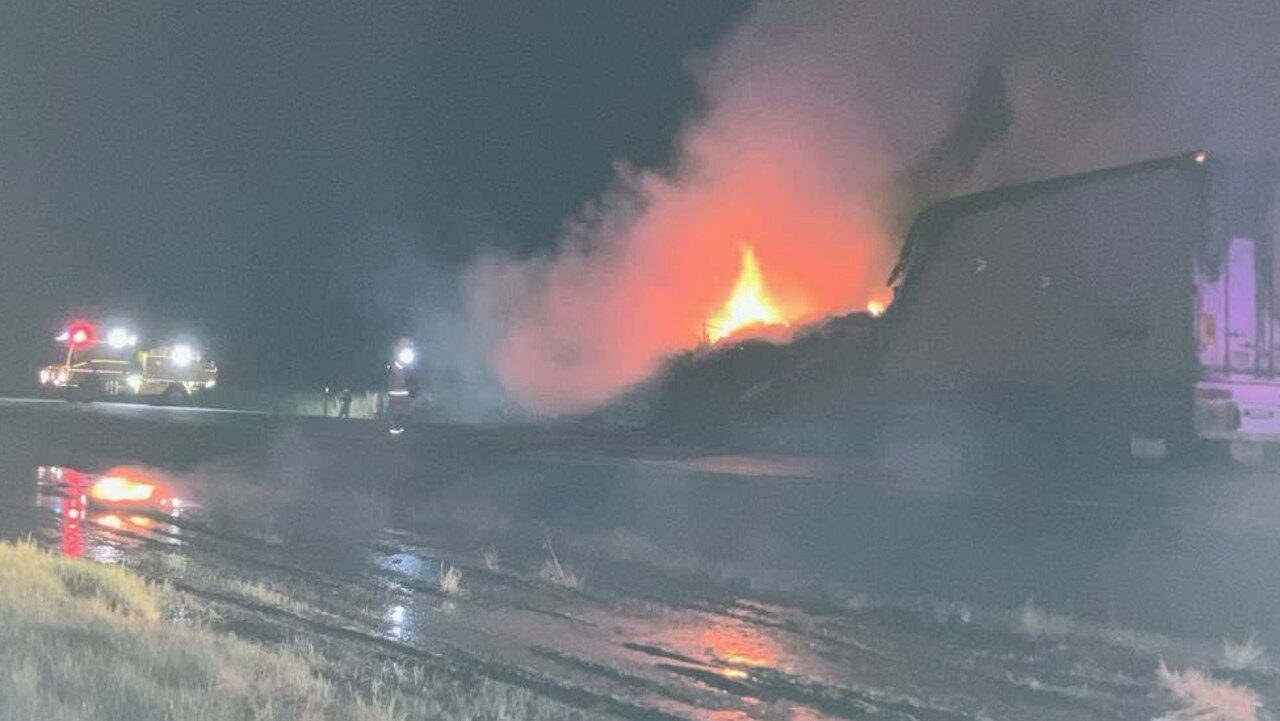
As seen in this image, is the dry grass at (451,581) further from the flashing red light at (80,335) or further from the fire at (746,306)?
the flashing red light at (80,335)

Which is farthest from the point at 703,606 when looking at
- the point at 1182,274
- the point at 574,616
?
the point at 1182,274

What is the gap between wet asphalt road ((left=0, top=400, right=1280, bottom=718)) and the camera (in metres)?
6.29

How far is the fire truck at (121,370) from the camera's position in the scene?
28844 millimetres

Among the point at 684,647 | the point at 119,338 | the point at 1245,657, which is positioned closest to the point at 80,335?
the point at 119,338

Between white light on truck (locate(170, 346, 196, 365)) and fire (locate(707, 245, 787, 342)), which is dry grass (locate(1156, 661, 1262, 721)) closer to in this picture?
fire (locate(707, 245, 787, 342))

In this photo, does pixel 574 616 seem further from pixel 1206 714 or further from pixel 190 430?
pixel 190 430

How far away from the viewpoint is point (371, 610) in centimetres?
779

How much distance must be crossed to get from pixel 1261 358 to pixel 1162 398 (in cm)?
109

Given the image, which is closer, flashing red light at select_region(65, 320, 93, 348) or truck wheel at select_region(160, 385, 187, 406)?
flashing red light at select_region(65, 320, 93, 348)

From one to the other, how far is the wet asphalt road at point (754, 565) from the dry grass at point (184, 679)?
1.83 ft

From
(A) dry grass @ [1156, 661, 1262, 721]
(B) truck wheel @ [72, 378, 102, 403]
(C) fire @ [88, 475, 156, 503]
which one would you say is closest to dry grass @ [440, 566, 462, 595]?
(A) dry grass @ [1156, 661, 1262, 721]

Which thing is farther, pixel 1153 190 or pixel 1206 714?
pixel 1153 190

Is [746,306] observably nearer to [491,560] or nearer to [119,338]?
[491,560]

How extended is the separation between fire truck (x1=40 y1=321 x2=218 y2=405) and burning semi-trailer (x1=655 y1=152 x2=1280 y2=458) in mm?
20003
